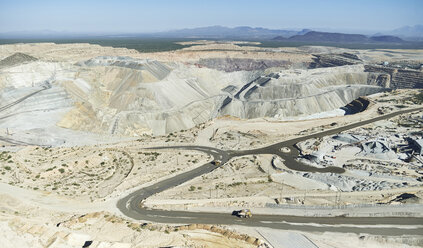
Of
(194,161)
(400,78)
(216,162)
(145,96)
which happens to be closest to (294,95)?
(145,96)

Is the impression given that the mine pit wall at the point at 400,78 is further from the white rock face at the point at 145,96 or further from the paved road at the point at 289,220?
the paved road at the point at 289,220

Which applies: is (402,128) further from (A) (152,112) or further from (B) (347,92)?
(A) (152,112)

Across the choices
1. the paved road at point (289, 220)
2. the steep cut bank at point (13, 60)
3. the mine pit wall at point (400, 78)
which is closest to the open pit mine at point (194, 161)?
the paved road at point (289, 220)

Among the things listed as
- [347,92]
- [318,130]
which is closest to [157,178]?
[318,130]

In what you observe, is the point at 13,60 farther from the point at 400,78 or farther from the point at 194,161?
the point at 400,78

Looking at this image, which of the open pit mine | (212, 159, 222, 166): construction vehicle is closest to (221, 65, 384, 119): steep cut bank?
the open pit mine
